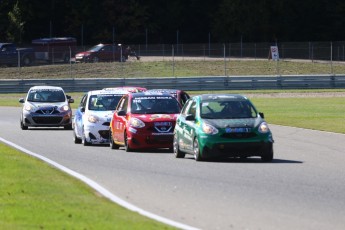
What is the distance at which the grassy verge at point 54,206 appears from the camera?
12.0 meters

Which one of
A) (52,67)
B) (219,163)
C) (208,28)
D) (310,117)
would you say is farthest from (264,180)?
(208,28)

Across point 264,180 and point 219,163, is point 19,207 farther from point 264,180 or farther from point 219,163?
point 219,163

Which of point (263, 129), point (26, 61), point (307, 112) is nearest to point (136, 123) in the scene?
point (263, 129)

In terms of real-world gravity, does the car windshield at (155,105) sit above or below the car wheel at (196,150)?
above

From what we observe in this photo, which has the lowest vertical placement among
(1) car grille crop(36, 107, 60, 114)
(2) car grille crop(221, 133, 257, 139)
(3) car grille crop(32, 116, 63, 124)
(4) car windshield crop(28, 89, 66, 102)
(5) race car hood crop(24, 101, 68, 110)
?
(3) car grille crop(32, 116, 63, 124)

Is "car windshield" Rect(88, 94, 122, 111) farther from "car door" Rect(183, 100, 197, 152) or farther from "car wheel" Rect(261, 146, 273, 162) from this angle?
"car wheel" Rect(261, 146, 273, 162)

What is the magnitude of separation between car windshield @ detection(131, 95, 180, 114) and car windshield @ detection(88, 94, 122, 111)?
315cm

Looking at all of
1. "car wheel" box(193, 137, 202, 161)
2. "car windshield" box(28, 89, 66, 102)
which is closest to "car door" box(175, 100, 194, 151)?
"car wheel" box(193, 137, 202, 161)

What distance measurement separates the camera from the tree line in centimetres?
9169

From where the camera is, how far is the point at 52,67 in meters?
75.6

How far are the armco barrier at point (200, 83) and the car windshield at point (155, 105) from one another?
37.3m

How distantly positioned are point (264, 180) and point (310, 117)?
2291cm

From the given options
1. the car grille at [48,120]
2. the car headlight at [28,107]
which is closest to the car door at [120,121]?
the car grille at [48,120]

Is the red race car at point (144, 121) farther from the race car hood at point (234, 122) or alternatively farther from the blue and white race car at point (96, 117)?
the race car hood at point (234, 122)
